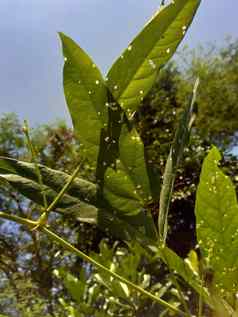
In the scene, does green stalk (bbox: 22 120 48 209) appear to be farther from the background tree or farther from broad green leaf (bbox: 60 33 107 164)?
the background tree

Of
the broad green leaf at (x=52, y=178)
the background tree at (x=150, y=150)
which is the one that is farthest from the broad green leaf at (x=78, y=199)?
the background tree at (x=150, y=150)

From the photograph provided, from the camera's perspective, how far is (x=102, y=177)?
0.92 feet

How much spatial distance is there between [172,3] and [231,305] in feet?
0.48

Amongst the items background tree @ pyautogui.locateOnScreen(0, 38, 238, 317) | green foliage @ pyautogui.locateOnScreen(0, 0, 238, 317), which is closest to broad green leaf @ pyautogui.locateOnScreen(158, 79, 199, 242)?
green foliage @ pyautogui.locateOnScreen(0, 0, 238, 317)

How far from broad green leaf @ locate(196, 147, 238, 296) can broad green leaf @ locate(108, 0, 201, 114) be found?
48mm

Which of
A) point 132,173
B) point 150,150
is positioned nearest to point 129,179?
point 132,173

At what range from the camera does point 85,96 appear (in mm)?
282

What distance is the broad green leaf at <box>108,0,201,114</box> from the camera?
27 centimetres

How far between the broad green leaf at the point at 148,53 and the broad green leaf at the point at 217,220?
0.05m

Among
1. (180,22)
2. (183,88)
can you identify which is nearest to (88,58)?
(180,22)

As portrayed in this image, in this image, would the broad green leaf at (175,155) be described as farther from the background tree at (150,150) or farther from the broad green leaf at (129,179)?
the background tree at (150,150)

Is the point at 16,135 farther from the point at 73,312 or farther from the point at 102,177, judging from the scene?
the point at 102,177

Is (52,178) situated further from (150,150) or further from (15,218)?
(150,150)

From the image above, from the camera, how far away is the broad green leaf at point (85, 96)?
0.28 metres
